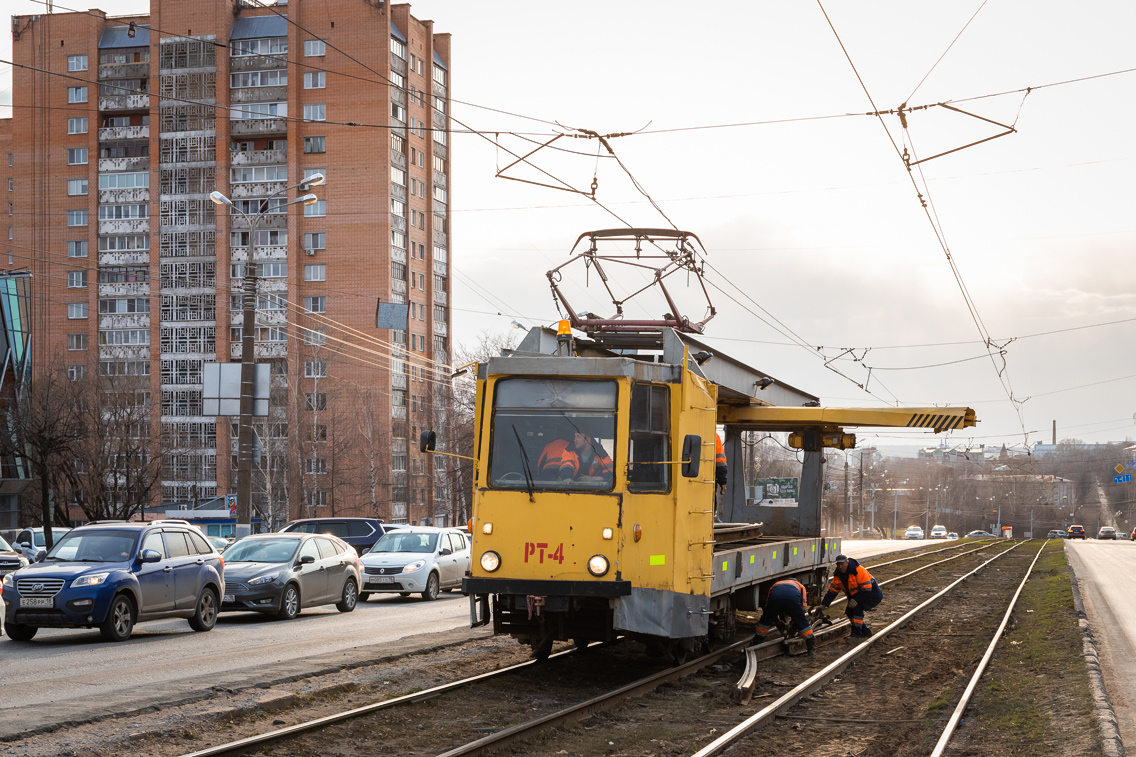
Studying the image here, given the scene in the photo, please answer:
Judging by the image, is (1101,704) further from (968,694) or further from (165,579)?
(165,579)

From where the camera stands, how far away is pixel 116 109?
3204 inches

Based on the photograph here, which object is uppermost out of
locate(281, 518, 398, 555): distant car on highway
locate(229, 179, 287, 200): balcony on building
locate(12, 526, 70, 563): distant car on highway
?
locate(229, 179, 287, 200): balcony on building

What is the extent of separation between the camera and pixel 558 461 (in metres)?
10.9

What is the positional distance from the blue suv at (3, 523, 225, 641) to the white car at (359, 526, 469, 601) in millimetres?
6461

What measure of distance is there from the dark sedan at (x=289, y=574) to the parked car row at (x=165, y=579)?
17 millimetres

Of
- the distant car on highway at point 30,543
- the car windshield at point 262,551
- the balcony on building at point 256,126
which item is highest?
the balcony on building at point 256,126

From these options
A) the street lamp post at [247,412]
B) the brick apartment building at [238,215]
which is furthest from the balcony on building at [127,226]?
the street lamp post at [247,412]

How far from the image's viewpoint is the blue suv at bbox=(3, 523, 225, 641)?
49.8 feet

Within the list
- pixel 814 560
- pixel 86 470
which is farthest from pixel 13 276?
pixel 814 560

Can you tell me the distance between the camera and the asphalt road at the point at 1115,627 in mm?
11062

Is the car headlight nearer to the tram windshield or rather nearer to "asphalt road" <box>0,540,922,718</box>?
"asphalt road" <box>0,540,922,718</box>

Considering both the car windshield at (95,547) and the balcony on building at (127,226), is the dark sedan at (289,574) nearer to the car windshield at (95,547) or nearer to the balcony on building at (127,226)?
the car windshield at (95,547)

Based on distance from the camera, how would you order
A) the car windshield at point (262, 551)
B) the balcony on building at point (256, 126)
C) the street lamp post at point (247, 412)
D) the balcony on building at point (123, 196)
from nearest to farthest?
the car windshield at point (262, 551) → the street lamp post at point (247, 412) → the balcony on building at point (256, 126) → the balcony on building at point (123, 196)

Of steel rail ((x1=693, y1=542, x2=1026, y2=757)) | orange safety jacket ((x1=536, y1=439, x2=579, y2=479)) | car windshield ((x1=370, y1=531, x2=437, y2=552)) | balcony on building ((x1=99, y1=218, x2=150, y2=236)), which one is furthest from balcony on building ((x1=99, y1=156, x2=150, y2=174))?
orange safety jacket ((x1=536, y1=439, x2=579, y2=479))
